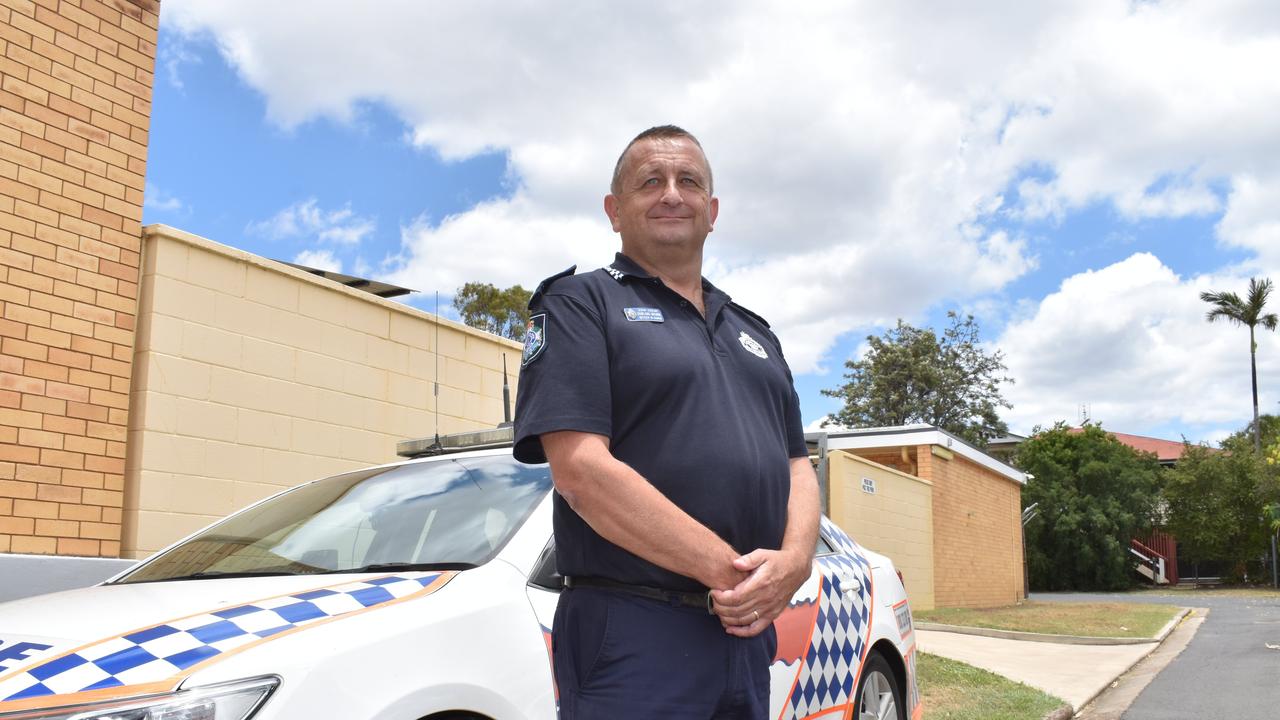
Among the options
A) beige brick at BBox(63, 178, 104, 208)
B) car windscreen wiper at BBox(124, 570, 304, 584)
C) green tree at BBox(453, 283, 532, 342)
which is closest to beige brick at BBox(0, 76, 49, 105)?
beige brick at BBox(63, 178, 104, 208)

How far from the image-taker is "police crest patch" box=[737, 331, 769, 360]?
2525 millimetres

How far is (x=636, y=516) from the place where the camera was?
2066mm

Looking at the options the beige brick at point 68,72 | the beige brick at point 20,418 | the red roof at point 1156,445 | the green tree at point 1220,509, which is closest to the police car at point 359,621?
the beige brick at point 20,418

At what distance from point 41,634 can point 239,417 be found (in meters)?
4.65

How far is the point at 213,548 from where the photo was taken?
3.75m

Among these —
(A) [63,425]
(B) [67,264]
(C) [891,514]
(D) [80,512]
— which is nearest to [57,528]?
(D) [80,512]

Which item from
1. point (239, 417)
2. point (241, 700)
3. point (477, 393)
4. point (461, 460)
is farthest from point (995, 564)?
point (241, 700)

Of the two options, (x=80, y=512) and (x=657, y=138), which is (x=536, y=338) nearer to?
(x=657, y=138)

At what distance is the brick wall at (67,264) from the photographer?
5.82 m

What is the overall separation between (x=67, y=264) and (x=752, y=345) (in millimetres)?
4937

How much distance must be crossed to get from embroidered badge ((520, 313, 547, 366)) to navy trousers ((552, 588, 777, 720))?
478 millimetres

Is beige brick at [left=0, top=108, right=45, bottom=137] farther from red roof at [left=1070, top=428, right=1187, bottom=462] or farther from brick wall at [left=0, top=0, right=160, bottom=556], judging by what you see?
red roof at [left=1070, top=428, right=1187, bottom=462]

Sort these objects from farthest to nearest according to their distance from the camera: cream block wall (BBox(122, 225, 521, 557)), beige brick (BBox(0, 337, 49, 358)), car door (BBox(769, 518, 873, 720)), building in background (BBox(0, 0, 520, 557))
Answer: cream block wall (BBox(122, 225, 521, 557)), building in background (BBox(0, 0, 520, 557)), beige brick (BBox(0, 337, 49, 358)), car door (BBox(769, 518, 873, 720))

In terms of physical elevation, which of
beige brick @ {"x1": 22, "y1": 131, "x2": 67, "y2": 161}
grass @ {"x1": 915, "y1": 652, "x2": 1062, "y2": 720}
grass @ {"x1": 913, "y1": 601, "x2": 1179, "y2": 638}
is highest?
beige brick @ {"x1": 22, "y1": 131, "x2": 67, "y2": 161}
